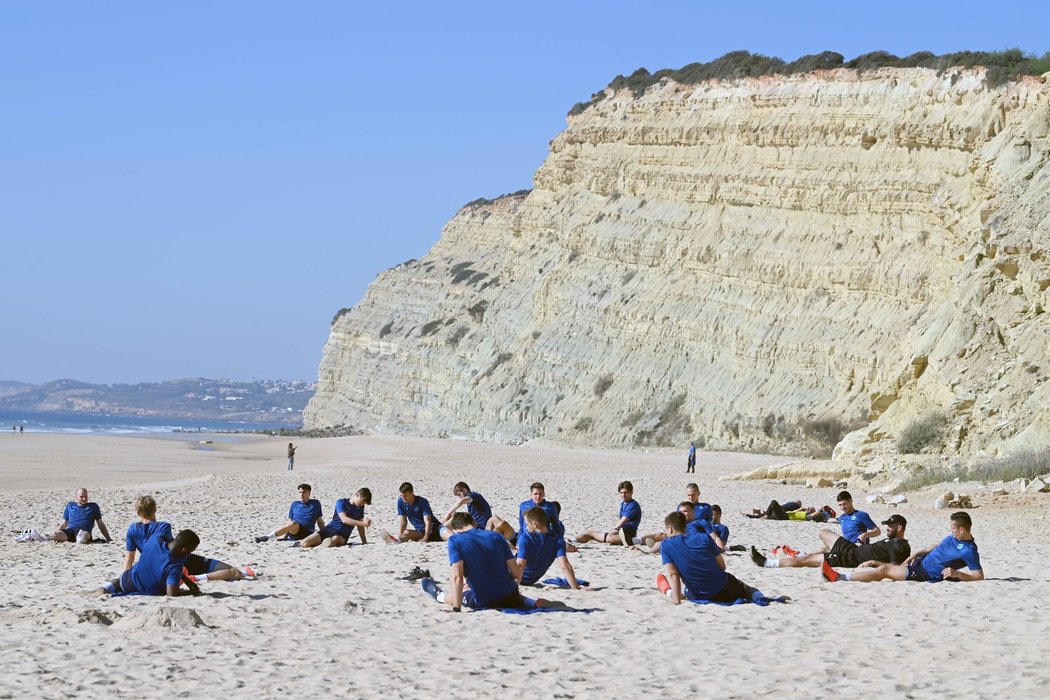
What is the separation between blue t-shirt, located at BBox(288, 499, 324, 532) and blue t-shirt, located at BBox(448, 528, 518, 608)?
201 inches

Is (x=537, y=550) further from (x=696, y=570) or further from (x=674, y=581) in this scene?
(x=696, y=570)

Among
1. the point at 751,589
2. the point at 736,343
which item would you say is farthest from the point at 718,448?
the point at 751,589

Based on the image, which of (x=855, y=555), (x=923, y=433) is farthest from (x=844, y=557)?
(x=923, y=433)

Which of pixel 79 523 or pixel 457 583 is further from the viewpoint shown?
pixel 79 523

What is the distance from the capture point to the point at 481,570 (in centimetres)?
1023

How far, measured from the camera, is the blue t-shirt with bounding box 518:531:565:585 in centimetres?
1130

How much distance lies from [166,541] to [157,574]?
0.29 metres

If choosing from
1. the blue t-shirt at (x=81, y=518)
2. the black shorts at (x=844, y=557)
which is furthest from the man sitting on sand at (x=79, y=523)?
the black shorts at (x=844, y=557)

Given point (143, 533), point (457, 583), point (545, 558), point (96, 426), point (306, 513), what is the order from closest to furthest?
point (457, 583), point (143, 533), point (545, 558), point (306, 513), point (96, 426)

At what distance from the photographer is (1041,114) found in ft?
96.4

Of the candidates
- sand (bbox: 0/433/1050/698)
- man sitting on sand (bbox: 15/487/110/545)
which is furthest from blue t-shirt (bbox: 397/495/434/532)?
man sitting on sand (bbox: 15/487/110/545)

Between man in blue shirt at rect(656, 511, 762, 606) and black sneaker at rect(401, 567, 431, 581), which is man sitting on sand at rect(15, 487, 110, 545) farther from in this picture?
man in blue shirt at rect(656, 511, 762, 606)

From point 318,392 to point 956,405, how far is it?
63.7 metres

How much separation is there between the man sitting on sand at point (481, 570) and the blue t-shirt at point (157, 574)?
7.29ft
